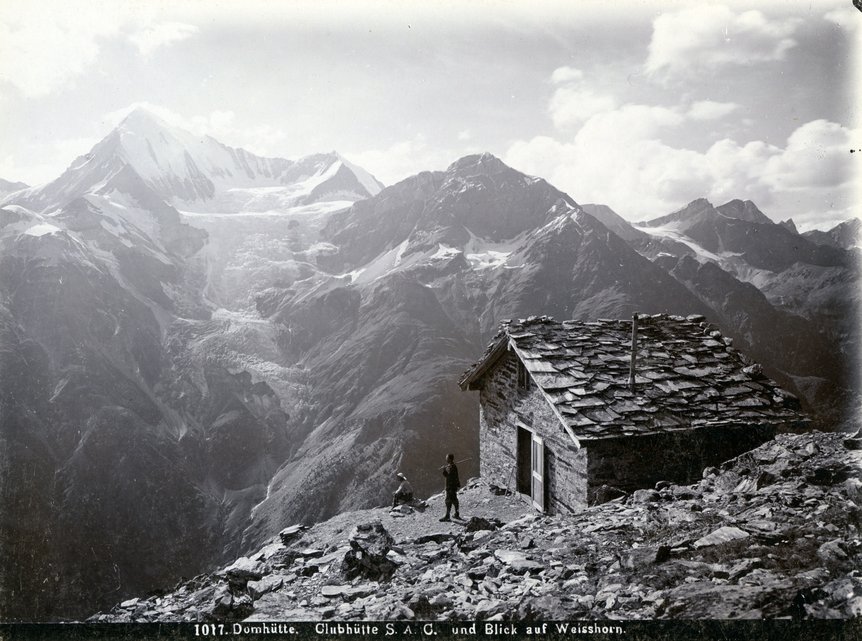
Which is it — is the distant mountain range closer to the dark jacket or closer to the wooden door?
the wooden door

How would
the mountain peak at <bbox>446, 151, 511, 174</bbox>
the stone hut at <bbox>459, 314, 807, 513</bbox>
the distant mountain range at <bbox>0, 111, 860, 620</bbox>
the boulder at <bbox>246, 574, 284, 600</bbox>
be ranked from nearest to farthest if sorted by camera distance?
the boulder at <bbox>246, 574, 284, 600</bbox>
the stone hut at <bbox>459, 314, 807, 513</bbox>
the distant mountain range at <bbox>0, 111, 860, 620</bbox>
the mountain peak at <bbox>446, 151, 511, 174</bbox>

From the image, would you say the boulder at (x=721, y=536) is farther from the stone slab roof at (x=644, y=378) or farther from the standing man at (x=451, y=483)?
the standing man at (x=451, y=483)

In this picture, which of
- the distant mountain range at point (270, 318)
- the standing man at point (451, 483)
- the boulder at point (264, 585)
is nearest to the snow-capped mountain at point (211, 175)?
the distant mountain range at point (270, 318)

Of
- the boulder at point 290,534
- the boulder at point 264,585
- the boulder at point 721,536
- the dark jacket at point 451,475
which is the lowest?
the boulder at point 290,534

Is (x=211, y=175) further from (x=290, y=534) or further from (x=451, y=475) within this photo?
(x=451, y=475)

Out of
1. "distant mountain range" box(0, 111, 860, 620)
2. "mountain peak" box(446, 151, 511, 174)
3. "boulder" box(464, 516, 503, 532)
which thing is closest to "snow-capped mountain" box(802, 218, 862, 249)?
"boulder" box(464, 516, 503, 532)

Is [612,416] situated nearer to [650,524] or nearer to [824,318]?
[650,524]
